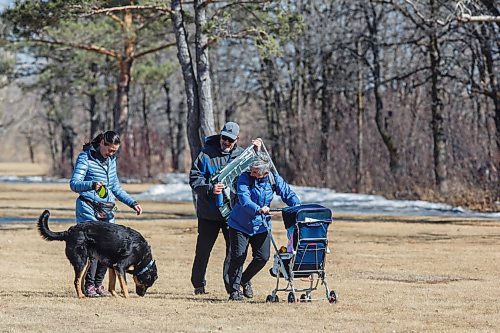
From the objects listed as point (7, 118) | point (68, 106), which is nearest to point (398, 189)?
point (68, 106)

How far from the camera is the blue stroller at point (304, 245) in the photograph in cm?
1152

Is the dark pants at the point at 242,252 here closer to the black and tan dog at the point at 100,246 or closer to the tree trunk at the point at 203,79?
the black and tan dog at the point at 100,246

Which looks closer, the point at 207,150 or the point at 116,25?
the point at 207,150

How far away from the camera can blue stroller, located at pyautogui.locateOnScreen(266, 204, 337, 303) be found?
11523mm

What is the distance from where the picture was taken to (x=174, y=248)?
69.5ft

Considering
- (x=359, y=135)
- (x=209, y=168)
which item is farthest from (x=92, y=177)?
(x=359, y=135)

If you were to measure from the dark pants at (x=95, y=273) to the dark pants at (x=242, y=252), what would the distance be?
4.99 feet

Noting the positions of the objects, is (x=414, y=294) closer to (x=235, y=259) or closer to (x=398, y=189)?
(x=235, y=259)

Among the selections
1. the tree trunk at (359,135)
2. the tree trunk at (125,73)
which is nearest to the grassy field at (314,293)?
the tree trunk at (125,73)

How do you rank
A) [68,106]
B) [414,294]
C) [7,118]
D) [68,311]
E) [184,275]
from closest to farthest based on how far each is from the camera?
[68,311], [414,294], [184,275], [68,106], [7,118]

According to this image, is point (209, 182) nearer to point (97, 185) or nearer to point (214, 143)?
point (214, 143)

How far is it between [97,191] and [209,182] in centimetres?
134

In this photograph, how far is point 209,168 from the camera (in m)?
12.4

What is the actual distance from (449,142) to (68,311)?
105 feet
